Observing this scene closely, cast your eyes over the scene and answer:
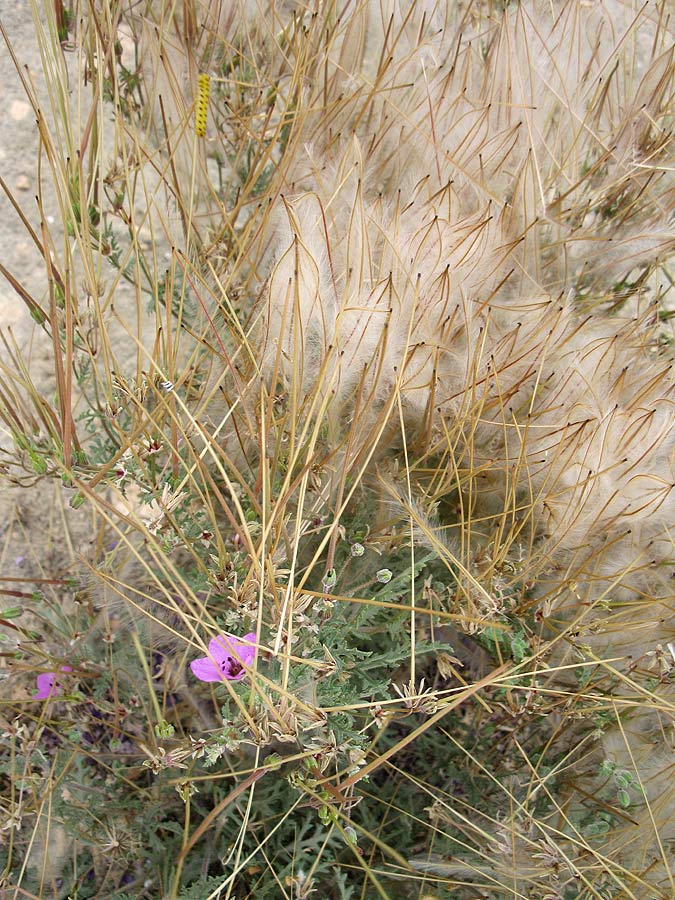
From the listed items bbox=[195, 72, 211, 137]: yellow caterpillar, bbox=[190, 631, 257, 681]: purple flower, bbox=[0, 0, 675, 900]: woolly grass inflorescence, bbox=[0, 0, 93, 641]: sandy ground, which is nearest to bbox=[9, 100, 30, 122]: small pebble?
bbox=[0, 0, 93, 641]: sandy ground

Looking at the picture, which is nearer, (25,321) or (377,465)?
(377,465)

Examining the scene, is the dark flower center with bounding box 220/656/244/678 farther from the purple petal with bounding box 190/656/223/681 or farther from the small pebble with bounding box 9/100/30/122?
the small pebble with bounding box 9/100/30/122

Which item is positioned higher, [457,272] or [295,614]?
[457,272]

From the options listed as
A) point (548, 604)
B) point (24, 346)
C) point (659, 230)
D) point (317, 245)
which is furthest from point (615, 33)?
point (24, 346)

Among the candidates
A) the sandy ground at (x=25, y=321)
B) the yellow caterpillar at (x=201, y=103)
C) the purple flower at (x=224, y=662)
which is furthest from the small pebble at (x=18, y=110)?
the purple flower at (x=224, y=662)

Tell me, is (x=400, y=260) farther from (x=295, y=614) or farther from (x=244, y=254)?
(x=295, y=614)

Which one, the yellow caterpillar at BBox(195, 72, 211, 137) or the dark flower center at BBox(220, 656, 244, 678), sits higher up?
the yellow caterpillar at BBox(195, 72, 211, 137)

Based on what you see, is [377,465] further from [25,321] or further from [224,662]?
[25,321]

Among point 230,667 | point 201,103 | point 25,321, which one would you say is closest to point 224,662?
point 230,667
